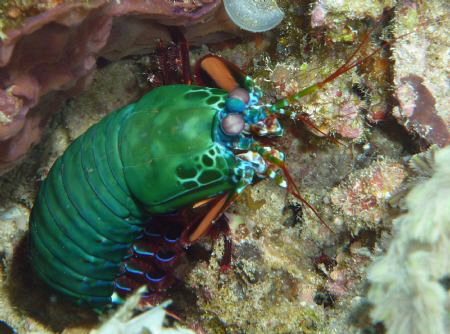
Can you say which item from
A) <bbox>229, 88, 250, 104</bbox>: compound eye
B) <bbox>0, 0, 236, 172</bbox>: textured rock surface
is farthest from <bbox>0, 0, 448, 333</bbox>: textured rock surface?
<bbox>0, 0, 236, 172</bbox>: textured rock surface

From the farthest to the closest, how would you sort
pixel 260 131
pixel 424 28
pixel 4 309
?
1. pixel 4 309
2. pixel 260 131
3. pixel 424 28

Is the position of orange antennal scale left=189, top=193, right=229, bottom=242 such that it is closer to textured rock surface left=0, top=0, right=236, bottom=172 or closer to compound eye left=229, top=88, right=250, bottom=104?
compound eye left=229, top=88, right=250, bottom=104

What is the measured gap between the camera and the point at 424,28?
304 cm

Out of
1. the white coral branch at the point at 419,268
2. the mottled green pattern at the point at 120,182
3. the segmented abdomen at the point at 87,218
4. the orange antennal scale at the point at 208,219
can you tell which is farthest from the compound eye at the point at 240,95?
the white coral branch at the point at 419,268

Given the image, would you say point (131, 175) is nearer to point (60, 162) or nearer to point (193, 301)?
point (60, 162)

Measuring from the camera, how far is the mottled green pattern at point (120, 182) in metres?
3.18

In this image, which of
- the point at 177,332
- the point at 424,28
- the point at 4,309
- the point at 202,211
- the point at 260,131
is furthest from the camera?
the point at 4,309

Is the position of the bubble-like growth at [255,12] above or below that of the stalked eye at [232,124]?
above

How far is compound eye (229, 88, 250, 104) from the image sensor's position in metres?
3.16

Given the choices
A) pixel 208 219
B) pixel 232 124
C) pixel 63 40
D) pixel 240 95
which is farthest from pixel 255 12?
pixel 208 219

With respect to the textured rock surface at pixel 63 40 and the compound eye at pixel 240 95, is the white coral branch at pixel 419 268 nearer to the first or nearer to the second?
the compound eye at pixel 240 95

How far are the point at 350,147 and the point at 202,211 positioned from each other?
56.0 inches

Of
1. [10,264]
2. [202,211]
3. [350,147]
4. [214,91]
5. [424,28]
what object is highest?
[424,28]

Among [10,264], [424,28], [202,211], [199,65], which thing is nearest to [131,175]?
[202,211]
